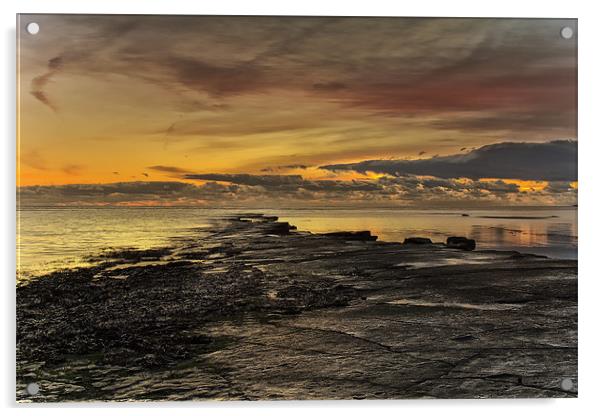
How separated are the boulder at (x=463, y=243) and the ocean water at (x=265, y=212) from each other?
0.02 meters

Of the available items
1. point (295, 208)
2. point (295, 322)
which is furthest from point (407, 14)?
point (295, 322)

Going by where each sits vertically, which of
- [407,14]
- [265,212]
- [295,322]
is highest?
[407,14]

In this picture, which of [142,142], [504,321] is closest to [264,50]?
[142,142]

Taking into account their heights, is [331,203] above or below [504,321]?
above

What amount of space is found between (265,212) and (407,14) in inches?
41.5

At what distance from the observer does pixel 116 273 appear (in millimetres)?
2596

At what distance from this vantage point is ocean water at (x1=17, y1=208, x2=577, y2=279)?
8.38 ft

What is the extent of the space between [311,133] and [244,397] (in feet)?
3.76

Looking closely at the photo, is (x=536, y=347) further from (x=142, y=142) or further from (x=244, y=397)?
(x=142, y=142)

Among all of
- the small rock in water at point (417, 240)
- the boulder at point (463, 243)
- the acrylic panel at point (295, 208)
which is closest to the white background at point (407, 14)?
the acrylic panel at point (295, 208)

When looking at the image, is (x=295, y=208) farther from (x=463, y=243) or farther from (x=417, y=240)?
(x=463, y=243)

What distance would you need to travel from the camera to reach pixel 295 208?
105 inches

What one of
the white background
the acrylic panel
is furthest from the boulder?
the white background

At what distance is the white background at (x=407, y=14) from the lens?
258cm
